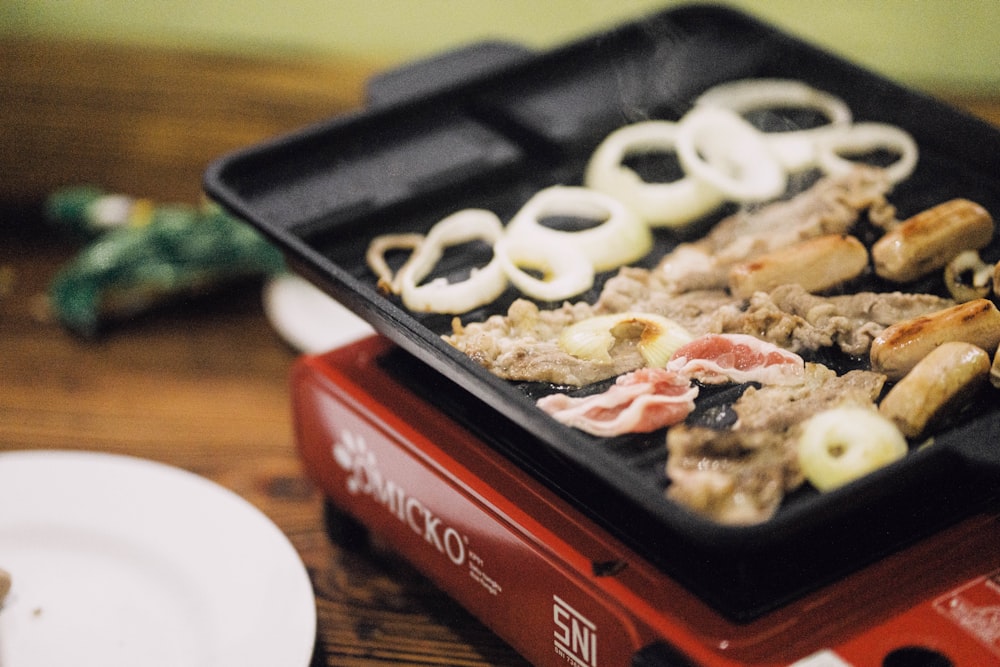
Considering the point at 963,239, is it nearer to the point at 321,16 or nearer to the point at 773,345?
the point at 773,345

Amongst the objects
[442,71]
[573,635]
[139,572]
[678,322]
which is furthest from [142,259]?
[573,635]

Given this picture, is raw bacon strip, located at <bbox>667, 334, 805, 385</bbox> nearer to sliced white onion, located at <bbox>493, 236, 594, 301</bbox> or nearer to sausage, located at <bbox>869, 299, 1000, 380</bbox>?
sausage, located at <bbox>869, 299, 1000, 380</bbox>

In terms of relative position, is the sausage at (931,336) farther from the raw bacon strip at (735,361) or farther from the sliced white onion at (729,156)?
the sliced white onion at (729,156)

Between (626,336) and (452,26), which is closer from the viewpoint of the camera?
(626,336)

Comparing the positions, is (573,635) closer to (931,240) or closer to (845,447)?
(845,447)

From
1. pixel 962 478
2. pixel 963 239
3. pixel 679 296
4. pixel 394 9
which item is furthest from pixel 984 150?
pixel 394 9
